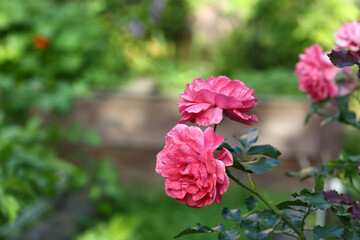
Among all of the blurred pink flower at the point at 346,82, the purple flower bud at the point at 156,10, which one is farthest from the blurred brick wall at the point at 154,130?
the blurred pink flower at the point at 346,82

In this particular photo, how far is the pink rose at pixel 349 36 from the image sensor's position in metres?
0.87

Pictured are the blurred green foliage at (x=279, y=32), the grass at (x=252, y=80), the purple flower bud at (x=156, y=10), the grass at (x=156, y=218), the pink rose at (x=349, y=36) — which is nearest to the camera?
the pink rose at (x=349, y=36)

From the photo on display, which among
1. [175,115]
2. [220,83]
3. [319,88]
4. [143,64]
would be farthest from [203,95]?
[143,64]

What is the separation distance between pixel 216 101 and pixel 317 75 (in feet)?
1.54

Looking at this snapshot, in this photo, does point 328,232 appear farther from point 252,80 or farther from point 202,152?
point 252,80

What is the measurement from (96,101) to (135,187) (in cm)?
72

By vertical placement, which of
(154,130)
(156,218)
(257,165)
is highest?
(154,130)

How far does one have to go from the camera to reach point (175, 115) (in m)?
3.49

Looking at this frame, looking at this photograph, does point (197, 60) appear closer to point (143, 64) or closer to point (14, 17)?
point (143, 64)

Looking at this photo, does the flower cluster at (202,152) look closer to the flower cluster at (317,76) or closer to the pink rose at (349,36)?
the pink rose at (349,36)

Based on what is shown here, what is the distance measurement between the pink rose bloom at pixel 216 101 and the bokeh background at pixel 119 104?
3.58ft

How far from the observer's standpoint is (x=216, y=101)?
64 cm

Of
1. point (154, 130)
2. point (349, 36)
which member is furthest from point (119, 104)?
point (349, 36)

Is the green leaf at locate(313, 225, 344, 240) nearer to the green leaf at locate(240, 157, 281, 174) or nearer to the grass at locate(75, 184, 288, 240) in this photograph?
the green leaf at locate(240, 157, 281, 174)
